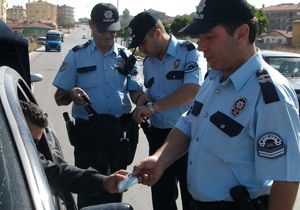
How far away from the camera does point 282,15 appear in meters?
139

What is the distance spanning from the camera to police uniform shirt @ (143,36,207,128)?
140 inches

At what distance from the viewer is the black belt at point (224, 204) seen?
2.08 meters

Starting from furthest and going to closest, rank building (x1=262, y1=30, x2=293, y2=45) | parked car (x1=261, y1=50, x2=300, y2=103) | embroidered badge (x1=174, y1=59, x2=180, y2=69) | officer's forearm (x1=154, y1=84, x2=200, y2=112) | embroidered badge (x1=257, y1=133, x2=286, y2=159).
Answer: building (x1=262, y1=30, x2=293, y2=45) < parked car (x1=261, y1=50, x2=300, y2=103) < embroidered badge (x1=174, y1=59, x2=180, y2=69) < officer's forearm (x1=154, y1=84, x2=200, y2=112) < embroidered badge (x1=257, y1=133, x2=286, y2=159)

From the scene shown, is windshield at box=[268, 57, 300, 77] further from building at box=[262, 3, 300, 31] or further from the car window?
building at box=[262, 3, 300, 31]

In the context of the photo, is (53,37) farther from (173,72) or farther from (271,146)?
(271,146)

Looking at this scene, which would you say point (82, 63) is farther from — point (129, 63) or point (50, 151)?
point (50, 151)

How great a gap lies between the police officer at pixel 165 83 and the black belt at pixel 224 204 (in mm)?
1079

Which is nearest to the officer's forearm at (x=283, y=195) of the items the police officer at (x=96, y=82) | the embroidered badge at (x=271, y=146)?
the embroidered badge at (x=271, y=146)

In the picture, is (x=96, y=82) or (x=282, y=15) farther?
(x=282, y=15)

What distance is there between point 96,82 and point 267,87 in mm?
2016

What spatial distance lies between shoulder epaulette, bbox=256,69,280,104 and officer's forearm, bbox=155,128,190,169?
611 mm

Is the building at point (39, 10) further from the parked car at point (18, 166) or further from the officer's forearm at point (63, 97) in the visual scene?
the parked car at point (18, 166)

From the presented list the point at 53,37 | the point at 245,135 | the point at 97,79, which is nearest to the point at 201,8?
the point at 245,135

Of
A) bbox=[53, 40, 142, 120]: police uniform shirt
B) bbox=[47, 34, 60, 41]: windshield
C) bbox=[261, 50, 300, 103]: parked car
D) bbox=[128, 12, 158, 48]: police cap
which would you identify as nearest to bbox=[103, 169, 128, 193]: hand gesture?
Answer: bbox=[128, 12, 158, 48]: police cap
